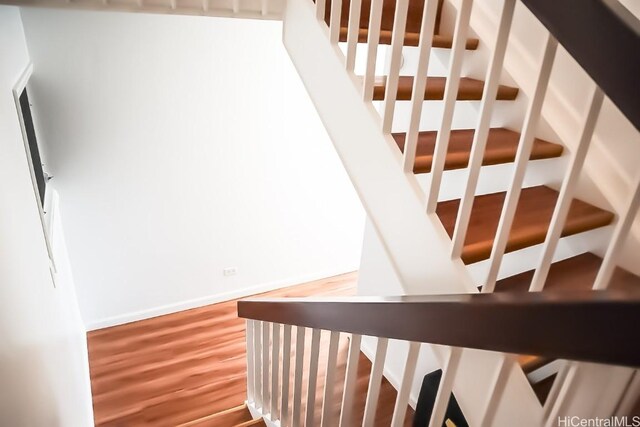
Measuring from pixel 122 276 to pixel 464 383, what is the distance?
10.3ft

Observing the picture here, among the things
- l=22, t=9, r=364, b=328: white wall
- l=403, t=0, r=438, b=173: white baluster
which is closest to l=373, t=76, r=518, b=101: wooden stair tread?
l=403, t=0, r=438, b=173: white baluster

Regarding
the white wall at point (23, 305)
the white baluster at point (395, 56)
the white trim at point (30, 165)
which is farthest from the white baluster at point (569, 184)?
the white trim at point (30, 165)

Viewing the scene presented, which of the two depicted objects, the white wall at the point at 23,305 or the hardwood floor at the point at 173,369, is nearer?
the white wall at the point at 23,305

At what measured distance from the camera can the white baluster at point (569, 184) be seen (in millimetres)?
716

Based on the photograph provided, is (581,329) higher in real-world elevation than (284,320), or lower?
higher

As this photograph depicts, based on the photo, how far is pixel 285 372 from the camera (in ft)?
5.73

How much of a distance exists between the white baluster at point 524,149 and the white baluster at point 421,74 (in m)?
0.29

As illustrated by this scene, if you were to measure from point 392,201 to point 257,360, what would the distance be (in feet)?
4.90

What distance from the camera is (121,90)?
9.75ft

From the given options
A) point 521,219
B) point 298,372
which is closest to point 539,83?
point 521,219

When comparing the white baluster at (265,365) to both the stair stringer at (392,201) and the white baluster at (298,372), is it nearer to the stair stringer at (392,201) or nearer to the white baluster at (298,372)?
the white baluster at (298,372)

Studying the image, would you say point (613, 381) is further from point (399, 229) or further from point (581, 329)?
point (399, 229)

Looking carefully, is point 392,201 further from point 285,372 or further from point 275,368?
point 275,368

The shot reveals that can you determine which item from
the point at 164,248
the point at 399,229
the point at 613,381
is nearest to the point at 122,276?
the point at 164,248
